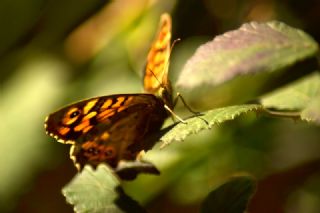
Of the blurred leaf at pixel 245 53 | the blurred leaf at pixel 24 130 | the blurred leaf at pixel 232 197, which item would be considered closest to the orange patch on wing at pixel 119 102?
the blurred leaf at pixel 245 53

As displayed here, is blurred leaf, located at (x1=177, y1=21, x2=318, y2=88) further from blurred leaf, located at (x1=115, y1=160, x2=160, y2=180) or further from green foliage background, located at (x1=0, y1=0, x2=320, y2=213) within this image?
green foliage background, located at (x1=0, y1=0, x2=320, y2=213)

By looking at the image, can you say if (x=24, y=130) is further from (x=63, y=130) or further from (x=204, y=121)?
(x=204, y=121)

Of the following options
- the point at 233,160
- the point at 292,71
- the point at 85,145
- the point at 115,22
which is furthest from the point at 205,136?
the point at 115,22

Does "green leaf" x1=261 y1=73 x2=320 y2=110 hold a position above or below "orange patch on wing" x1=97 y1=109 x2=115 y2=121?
below

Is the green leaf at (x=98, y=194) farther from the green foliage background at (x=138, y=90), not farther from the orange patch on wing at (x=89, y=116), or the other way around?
the green foliage background at (x=138, y=90)

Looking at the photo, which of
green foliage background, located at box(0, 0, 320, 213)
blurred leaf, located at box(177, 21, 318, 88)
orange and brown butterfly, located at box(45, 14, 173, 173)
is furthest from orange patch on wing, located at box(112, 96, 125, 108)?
green foliage background, located at box(0, 0, 320, 213)

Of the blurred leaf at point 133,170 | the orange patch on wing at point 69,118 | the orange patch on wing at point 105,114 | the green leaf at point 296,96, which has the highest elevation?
the orange patch on wing at point 69,118

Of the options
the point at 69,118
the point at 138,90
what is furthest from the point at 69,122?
the point at 138,90
